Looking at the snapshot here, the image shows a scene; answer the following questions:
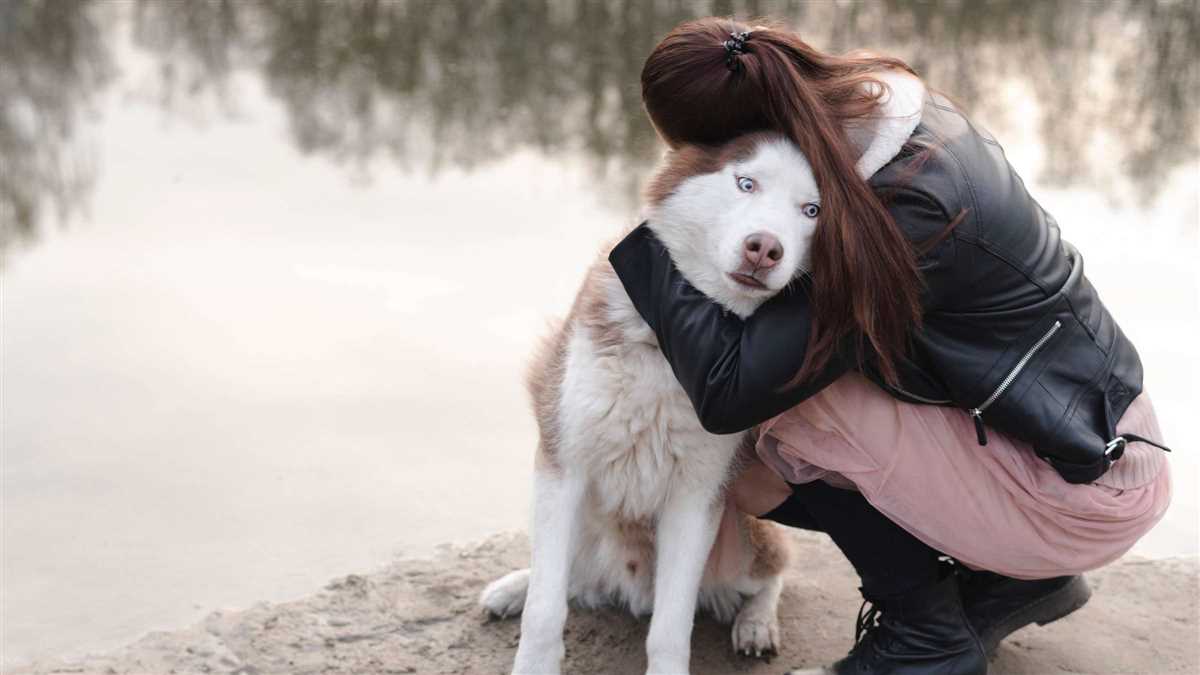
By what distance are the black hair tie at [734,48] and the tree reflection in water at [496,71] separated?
397 cm

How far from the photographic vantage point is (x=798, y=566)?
332 centimetres

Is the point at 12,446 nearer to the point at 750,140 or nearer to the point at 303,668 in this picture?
the point at 303,668

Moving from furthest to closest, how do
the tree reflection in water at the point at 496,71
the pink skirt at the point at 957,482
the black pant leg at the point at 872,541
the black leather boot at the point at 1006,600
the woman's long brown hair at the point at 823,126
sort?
the tree reflection in water at the point at 496,71, the black leather boot at the point at 1006,600, the black pant leg at the point at 872,541, the pink skirt at the point at 957,482, the woman's long brown hair at the point at 823,126

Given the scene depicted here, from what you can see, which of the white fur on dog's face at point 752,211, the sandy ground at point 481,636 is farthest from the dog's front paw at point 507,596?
the white fur on dog's face at point 752,211

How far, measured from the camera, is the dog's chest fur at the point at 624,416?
247 centimetres

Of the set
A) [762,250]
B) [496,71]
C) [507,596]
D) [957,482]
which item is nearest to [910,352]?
[957,482]

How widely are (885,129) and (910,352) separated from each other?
16.6 inches

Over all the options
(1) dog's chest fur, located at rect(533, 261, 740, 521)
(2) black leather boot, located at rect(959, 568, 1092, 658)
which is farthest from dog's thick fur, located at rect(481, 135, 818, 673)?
(2) black leather boot, located at rect(959, 568, 1092, 658)

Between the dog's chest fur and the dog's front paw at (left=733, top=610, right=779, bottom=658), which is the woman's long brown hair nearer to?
the dog's chest fur

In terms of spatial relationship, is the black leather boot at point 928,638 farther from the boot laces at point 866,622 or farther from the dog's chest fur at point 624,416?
the dog's chest fur at point 624,416

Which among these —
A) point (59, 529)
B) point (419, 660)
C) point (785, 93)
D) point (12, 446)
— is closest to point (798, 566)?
point (419, 660)

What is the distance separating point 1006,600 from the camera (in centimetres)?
273

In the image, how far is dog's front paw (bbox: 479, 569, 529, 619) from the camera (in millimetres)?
2939

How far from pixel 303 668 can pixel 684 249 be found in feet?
4.02
